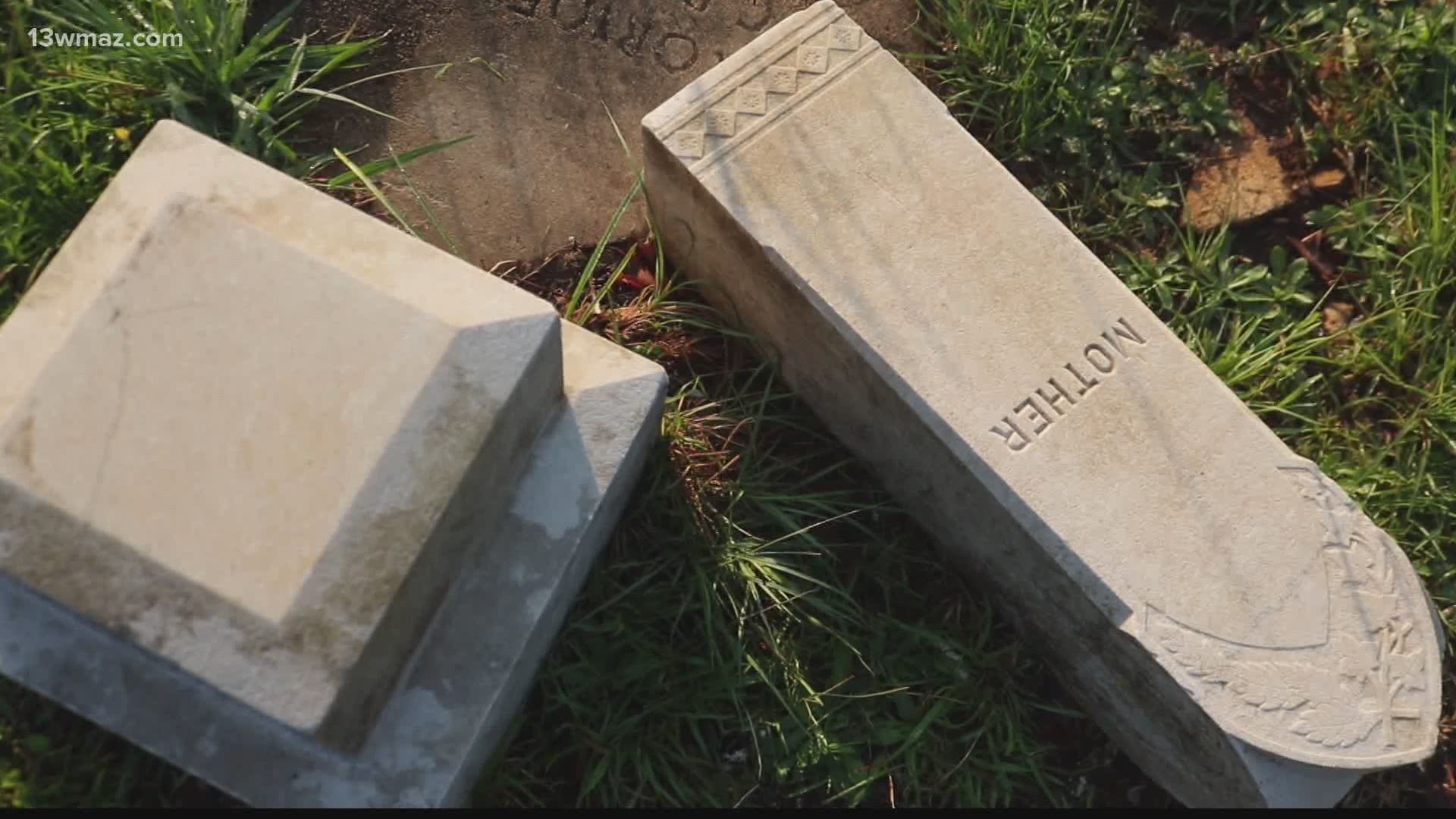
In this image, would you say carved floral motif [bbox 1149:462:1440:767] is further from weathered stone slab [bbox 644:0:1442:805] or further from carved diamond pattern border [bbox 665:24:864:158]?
carved diamond pattern border [bbox 665:24:864:158]

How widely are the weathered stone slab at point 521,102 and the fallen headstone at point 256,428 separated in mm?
781

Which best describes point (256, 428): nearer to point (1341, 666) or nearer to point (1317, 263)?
point (1341, 666)

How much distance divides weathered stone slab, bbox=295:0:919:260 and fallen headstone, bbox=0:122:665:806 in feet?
2.56

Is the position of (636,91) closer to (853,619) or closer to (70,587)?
(853,619)

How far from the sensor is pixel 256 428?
166 centimetres

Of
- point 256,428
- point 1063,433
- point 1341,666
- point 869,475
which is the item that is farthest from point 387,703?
point 1341,666

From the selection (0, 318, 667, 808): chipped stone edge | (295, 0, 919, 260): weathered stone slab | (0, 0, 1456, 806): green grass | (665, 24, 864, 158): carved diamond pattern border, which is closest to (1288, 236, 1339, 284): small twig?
(0, 0, 1456, 806): green grass

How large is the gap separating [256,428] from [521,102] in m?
1.28

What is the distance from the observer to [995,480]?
213cm

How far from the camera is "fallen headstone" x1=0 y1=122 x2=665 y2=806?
1.61m

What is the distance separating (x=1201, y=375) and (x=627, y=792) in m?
1.45
